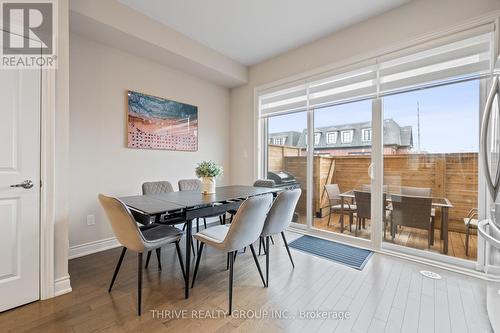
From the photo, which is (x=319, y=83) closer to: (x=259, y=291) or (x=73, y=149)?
(x=259, y=291)

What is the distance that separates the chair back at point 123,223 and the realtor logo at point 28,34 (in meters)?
1.27

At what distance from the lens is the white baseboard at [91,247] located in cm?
267

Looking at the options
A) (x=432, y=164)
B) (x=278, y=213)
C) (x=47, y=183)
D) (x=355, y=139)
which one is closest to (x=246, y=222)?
(x=278, y=213)

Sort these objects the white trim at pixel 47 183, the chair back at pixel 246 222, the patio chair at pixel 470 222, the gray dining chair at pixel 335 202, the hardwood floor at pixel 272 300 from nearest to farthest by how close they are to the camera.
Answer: the hardwood floor at pixel 272 300 < the chair back at pixel 246 222 < the white trim at pixel 47 183 < the patio chair at pixel 470 222 < the gray dining chair at pixel 335 202

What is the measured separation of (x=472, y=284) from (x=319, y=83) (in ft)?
9.68

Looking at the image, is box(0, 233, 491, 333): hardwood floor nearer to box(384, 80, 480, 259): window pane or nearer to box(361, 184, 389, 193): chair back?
box(384, 80, 480, 259): window pane

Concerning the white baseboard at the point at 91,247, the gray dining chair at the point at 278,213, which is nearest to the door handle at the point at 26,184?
the white baseboard at the point at 91,247

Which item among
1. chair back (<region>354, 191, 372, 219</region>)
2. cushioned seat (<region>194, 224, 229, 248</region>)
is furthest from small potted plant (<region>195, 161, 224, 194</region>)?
chair back (<region>354, 191, 372, 219</region>)

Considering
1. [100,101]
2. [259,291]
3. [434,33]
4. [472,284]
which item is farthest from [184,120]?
[472,284]

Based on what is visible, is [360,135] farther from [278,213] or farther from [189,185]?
[189,185]

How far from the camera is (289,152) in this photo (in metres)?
3.95

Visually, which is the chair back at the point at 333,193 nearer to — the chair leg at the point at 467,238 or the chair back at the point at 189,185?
the chair leg at the point at 467,238

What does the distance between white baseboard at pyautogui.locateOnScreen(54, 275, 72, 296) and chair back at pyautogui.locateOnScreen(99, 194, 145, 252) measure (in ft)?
2.42

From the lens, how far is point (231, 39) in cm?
339
